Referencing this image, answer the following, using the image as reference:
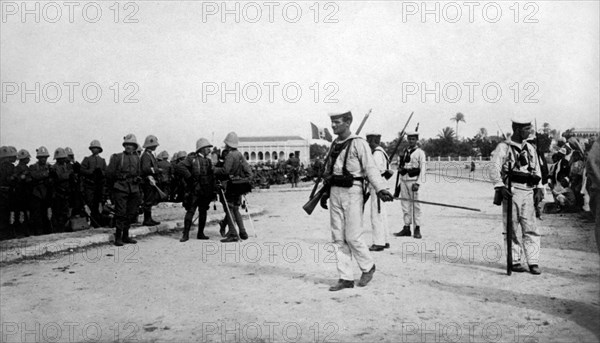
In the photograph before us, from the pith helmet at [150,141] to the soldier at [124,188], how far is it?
1.53m

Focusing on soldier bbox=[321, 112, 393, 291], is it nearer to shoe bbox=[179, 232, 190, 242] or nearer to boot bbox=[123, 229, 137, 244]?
shoe bbox=[179, 232, 190, 242]

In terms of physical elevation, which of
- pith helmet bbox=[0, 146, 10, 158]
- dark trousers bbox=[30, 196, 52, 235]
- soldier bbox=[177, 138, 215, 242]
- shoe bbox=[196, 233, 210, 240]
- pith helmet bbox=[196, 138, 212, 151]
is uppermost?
pith helmet bbox=[196, 138, 212, 151]

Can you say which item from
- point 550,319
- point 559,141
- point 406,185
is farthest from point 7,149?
point 559,141

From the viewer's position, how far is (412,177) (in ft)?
31.3

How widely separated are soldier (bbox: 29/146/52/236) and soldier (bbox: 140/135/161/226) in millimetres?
2029

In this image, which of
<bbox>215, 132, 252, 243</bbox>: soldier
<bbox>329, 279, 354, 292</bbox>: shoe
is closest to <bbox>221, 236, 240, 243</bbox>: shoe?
<bbox>215, 132, 252, 243</bbox>: soldier

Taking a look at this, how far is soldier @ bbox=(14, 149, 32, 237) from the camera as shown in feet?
34.4

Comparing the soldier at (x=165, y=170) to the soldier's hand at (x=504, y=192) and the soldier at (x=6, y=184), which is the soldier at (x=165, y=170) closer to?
the soldier at (x=6, y=184)

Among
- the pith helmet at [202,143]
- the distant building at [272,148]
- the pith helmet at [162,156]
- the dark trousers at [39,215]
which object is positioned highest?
the distant building at [272,148]

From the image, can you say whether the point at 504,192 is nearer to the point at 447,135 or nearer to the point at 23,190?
the point at 23,190

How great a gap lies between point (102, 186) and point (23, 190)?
1.73 meters

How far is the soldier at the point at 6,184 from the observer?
34.3ft

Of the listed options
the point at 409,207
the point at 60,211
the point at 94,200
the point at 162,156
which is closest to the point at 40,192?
the point at 60,211

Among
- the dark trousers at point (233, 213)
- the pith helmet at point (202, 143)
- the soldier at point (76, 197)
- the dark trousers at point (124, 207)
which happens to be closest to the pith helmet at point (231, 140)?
the pith helmet at point (202, 143)
